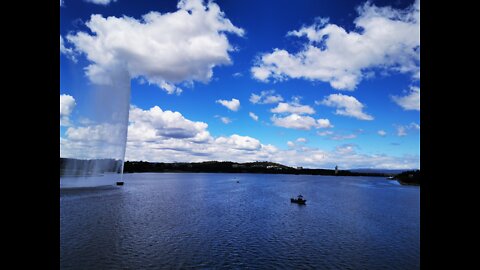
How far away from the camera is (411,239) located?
35.5 metres
